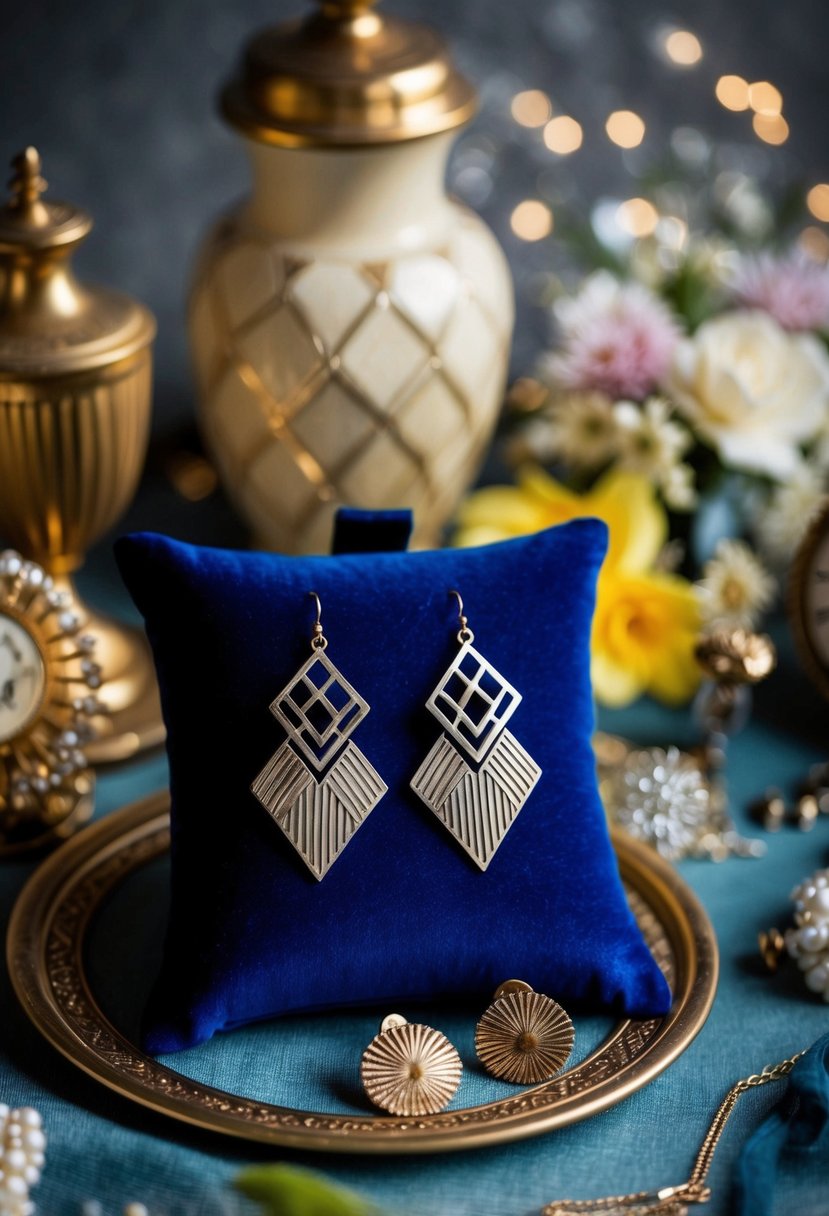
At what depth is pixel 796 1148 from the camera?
2.33ft

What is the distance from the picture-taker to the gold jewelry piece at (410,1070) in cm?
70

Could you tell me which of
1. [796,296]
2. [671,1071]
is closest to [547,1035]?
[671,1071]

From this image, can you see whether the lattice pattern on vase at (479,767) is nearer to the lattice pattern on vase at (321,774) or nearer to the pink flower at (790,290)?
the lattice pattern on vase at (321,774)

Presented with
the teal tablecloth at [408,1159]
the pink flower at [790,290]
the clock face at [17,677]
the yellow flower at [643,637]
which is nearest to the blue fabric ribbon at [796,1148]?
the teal tablecloth at [408,1159]

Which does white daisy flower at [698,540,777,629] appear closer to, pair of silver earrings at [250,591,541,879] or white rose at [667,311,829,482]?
white rose at [667,311,829,482]

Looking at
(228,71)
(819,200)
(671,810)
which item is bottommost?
(671,810)

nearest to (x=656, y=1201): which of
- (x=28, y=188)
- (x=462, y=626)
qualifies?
(x=462, y=626)

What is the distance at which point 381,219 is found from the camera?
1.05m

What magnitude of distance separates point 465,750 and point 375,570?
0.11m

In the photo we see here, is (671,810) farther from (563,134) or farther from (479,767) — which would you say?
(563,134)

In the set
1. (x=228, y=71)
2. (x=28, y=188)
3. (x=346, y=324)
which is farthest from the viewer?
(x=228, y=71)

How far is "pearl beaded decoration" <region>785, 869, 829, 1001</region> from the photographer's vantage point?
82 cm

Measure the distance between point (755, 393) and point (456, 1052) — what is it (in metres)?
0.59

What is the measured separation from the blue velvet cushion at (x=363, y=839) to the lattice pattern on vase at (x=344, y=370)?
12.0 inches
